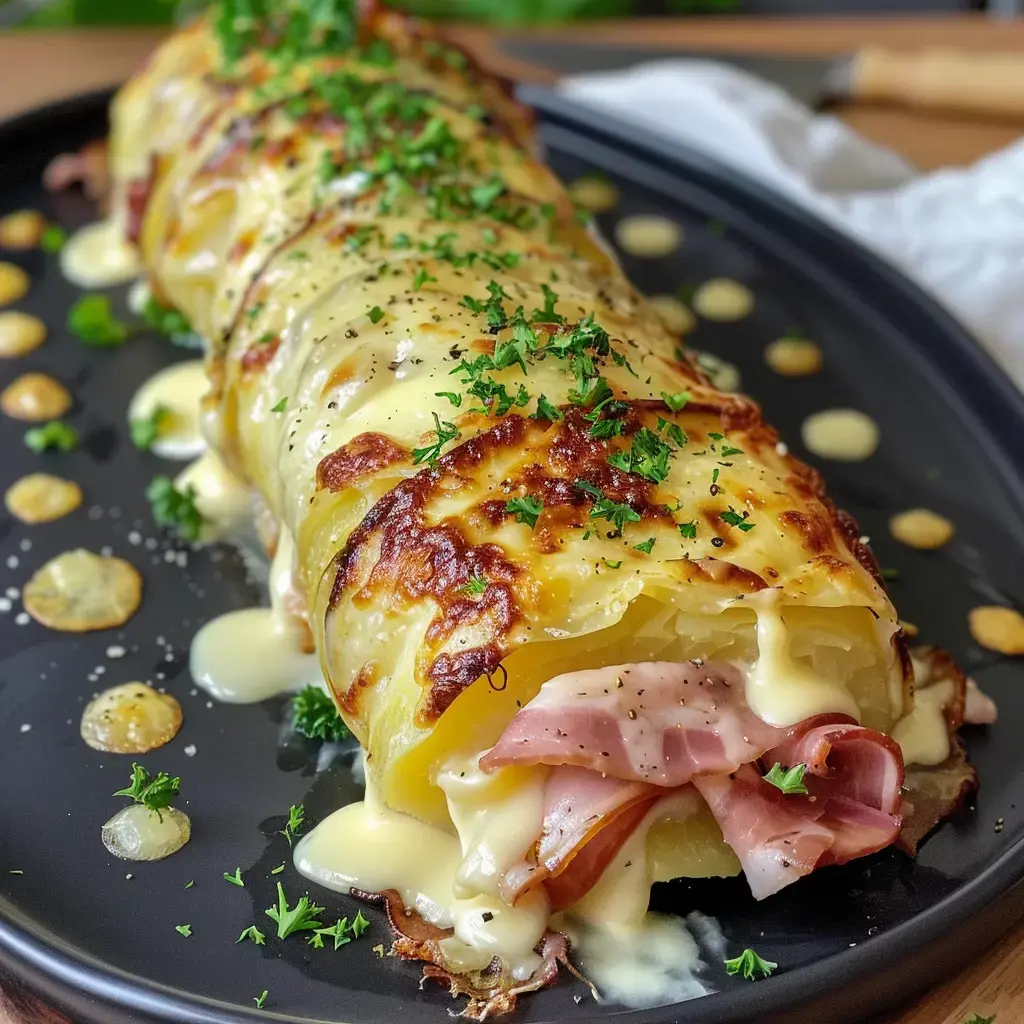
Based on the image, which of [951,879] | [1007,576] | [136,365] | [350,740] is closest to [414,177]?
[136,365]

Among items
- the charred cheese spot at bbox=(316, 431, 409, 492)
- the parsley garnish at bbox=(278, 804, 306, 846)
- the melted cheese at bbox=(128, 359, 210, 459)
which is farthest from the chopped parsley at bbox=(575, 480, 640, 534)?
the melted cheese at bbox=(128, 359, 210, 459)

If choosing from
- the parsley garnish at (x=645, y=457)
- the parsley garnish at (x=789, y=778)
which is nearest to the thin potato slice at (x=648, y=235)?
the parsley garnish at (x=645, y=457)

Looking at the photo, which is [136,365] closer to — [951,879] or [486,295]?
[486,295]

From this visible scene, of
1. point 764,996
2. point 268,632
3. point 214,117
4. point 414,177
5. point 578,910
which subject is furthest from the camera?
point 214,117

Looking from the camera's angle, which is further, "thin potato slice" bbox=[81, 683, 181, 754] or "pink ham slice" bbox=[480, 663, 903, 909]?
"thin potato slice" bbox=[81, 683, 181, 754]

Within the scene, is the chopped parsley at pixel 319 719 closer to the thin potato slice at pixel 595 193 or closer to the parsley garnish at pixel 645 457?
the parsley garnish at pixel 645 457

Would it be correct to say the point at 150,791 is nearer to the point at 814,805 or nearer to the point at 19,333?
the point at 814,805

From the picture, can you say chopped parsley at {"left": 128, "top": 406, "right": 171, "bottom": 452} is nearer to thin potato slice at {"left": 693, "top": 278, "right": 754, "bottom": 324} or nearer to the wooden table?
thin potato slice at {"left": 693, "top": 278, "right": 754, "bottom": 324}
